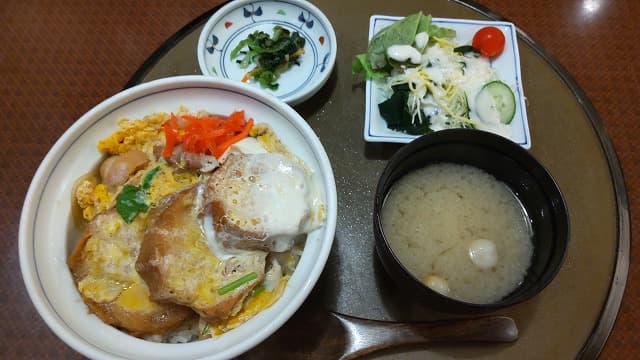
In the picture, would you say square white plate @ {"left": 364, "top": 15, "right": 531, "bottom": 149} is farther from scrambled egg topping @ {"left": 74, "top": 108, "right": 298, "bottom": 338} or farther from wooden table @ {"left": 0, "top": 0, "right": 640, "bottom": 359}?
scrambled egg topping @ {"left": 74, "top": 108, "right": 298, "bottom": 338}

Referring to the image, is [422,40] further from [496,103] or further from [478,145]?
[478,145]

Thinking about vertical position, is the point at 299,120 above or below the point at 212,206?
above

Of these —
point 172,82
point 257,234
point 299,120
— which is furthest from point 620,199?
point 172,82

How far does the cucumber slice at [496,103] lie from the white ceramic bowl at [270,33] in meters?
0.62

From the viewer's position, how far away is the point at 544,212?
1.38 meters

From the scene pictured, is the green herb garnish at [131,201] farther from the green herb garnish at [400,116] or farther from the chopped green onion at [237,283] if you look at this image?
the green herb garnish at [400,116]

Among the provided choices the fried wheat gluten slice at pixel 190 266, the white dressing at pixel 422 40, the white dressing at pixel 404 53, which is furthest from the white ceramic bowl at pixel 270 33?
the fried wheat gluten slice at pixel 190 266

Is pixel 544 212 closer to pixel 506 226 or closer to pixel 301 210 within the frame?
pixel 506 226

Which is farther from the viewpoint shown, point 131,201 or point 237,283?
point 131,201

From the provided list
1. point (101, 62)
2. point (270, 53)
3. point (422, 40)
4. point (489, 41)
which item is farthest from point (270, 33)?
point (489, 41)

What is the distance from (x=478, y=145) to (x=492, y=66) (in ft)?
2.16

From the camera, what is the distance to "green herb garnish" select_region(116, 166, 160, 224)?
131 cm

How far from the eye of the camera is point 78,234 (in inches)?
54.3

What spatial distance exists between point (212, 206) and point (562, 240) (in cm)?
96
